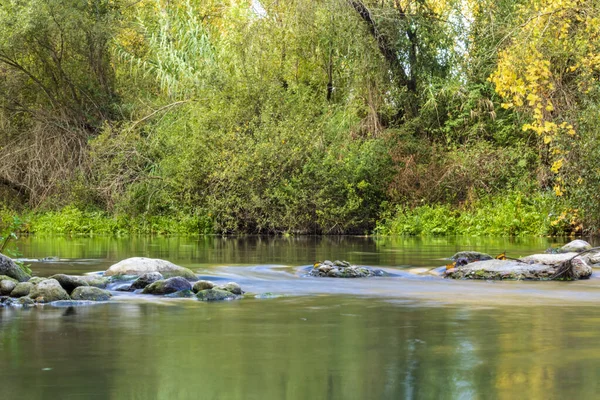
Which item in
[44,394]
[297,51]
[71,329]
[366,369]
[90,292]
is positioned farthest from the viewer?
[297,51]

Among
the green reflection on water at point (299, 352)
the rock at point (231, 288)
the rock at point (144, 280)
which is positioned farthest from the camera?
the rock at point (144, 280)

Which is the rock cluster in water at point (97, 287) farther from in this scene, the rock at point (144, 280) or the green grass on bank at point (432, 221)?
the green grass on bank at point (432, 221)

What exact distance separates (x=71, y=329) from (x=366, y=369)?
3.34m

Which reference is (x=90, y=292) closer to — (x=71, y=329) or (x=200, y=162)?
(x=71, y=329)

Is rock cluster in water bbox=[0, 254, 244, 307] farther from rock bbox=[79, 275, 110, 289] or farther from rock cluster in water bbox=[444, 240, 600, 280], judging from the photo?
rock cluster in water bbox=[444, 240, 600, 280]

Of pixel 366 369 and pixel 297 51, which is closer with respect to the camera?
pixel 366 369

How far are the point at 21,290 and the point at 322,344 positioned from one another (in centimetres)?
486

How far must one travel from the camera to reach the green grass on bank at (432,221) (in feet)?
90.1

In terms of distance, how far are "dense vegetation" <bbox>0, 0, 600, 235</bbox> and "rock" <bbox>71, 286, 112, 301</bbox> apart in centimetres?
1670

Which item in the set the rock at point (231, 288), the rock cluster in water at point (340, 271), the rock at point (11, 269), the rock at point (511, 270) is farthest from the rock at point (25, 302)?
the rock at point (511, 270)

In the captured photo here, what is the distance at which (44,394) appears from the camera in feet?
19.1

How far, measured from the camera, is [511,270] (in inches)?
555

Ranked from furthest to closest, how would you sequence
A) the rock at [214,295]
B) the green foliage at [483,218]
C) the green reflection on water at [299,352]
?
the green foliage at [483,218]
the rock at [214,295]
the green reflection on water at [299,352]

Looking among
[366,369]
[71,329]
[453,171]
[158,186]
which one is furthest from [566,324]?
[158,186]
